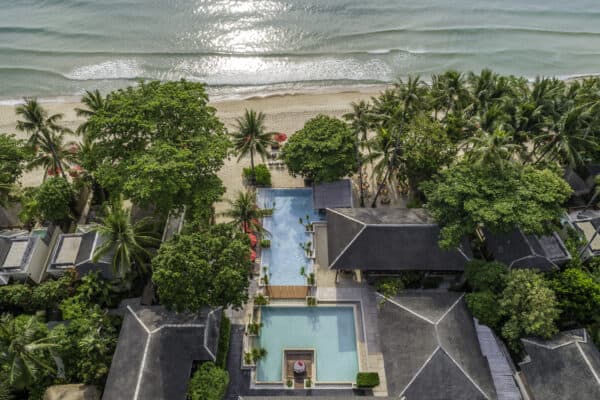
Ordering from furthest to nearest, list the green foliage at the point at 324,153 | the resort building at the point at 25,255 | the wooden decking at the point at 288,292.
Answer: the green foliage at the point at 324,153, the wooden decking at the point at 288,292, the resort building at the point at 25,255

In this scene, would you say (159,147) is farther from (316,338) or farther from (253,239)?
(316,338)

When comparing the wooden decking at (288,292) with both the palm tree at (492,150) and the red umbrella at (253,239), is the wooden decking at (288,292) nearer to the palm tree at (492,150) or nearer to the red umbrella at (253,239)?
the red umbrella at (253,239)

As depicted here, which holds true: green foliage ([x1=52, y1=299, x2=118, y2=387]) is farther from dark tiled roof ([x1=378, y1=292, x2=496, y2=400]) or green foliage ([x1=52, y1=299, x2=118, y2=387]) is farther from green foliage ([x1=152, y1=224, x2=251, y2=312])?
dark tiled roof ([x1=378, y1=292, x2=496, y2=400])

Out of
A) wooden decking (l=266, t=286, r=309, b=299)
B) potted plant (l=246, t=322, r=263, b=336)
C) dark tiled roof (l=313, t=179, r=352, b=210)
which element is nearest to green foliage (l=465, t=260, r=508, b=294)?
dark tiled roof (l=313, t=179, r=352, b=210)

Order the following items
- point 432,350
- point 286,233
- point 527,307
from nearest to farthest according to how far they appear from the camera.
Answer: point 432,350, point 527,307, point 286,233

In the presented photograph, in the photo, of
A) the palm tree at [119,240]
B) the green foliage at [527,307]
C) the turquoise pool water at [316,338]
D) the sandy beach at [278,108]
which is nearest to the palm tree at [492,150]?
the green foliage at [527,307]

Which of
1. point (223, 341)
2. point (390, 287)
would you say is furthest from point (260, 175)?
point (390, 287)
